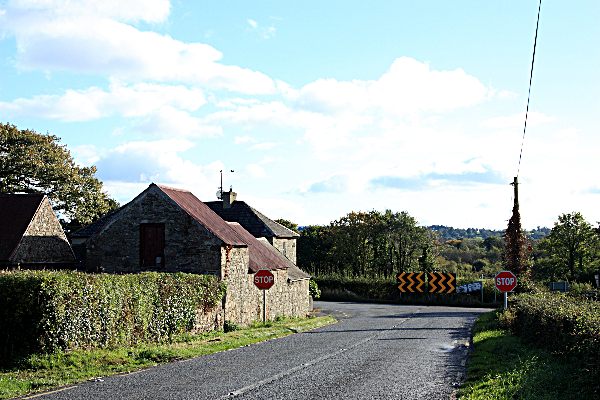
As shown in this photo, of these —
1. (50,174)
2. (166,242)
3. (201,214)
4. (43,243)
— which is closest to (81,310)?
(166,242)

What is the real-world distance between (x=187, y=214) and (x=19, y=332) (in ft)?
43.8

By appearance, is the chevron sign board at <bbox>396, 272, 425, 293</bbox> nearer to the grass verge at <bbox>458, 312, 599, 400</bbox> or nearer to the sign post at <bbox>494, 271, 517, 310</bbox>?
the sign post at <bbox>494, 271, 517, 310</bbox>

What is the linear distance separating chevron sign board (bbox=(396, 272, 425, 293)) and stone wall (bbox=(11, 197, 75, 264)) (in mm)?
31221

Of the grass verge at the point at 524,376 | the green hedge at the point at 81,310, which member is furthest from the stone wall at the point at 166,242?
the grass verge at the point at 524,376

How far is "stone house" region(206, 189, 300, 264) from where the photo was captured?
51562 mm

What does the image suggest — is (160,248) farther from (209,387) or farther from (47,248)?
(209,387)

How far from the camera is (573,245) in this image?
6072 cm

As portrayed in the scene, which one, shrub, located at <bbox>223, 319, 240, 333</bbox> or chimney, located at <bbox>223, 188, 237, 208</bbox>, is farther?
chimney, located at <bbox>223, 188, 237, 208</bbox>

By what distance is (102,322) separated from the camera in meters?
18.3

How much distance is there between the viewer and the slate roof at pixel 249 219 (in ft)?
169

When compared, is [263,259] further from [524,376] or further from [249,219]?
[524,376]

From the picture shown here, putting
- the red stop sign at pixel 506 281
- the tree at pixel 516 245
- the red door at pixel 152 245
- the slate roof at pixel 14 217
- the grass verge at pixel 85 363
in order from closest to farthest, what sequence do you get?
the grass verge at pixel 85 363 < the red stop sign at pixel 506 281 < the red door at pixel 152 245 < the slate roof at pixel 14 217 < the tree at pixel 516 245

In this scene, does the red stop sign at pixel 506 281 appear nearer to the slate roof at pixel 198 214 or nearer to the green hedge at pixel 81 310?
the slate roof at pixel 198 214

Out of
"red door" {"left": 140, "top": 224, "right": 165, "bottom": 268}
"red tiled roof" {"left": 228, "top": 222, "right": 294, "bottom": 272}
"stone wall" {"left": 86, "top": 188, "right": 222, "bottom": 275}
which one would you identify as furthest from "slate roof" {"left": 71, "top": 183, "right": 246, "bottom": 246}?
"red tiled roof" {"left": 228, "top": 222, "right": 294, "bottom": 272}
